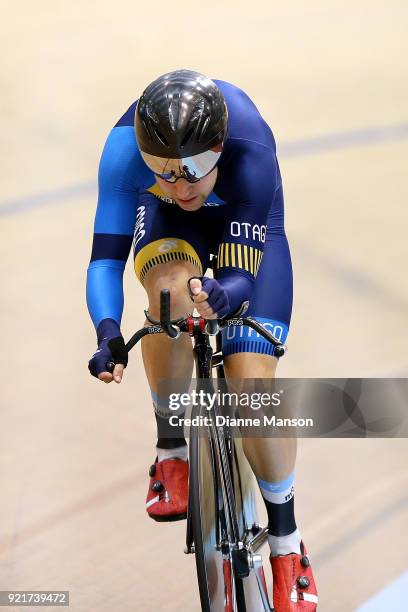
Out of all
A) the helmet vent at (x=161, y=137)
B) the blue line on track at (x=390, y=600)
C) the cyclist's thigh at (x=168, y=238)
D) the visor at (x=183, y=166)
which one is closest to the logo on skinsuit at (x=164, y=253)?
the cyclist's thigh at (x=168, y=238)

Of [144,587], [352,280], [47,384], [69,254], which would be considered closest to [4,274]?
[69,254]

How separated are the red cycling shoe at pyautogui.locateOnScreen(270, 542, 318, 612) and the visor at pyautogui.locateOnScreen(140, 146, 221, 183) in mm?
1061

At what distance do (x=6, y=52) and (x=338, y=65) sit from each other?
1.85 meters

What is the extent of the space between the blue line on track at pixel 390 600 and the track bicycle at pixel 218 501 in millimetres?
468

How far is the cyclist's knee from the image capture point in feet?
8.95

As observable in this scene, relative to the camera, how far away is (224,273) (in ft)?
8.55

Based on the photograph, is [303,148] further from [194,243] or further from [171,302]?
[171,302]

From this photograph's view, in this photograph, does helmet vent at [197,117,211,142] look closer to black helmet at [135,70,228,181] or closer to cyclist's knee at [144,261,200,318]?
black helmet at [135,70,228,181]

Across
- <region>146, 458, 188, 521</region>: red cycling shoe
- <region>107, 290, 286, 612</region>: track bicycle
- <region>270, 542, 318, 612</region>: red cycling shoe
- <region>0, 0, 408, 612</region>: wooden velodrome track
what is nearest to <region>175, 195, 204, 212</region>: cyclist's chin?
<region>107, 290, 286, 612</region>: track bicycle

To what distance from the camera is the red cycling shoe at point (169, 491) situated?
297cm

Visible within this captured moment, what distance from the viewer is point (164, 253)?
9.15 ft

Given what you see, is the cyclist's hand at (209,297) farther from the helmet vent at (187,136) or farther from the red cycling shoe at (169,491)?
the red cycling shoe at (169,491)

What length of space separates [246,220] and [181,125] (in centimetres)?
32

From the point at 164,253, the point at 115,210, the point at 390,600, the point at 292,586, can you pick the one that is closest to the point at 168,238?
the point at 164,253
